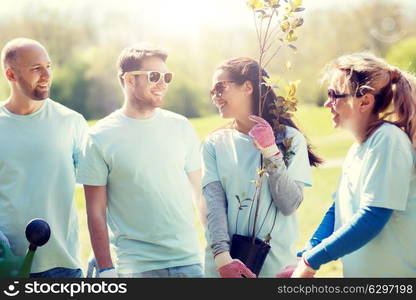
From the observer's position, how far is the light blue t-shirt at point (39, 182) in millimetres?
3637

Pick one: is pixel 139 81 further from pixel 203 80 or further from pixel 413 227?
pixel 203 80

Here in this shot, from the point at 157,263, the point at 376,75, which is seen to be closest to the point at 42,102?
the point at 157,263

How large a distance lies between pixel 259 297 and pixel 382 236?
25.9 inches

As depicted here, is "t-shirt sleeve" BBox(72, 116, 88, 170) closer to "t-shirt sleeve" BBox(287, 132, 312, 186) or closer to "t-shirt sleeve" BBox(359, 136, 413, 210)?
"t-shirt sleeve" BBox(287, 132, 312, 186)

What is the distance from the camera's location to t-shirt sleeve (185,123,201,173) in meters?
3.68

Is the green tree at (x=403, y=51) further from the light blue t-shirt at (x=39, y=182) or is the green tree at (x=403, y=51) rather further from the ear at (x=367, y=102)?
the ear at (x=367, y=102)

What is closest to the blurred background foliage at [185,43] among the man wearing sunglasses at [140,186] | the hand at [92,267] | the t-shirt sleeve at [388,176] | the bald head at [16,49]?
the bald head at [16,49]

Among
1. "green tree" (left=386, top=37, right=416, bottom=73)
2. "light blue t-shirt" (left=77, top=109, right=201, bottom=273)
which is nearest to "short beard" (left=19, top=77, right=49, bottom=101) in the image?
"light blue t-shirt" (left=77, top=109, right=201, bottom=273)

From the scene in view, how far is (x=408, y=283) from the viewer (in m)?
3.15

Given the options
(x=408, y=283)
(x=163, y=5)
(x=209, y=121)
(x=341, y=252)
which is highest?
(x=163, y=5)

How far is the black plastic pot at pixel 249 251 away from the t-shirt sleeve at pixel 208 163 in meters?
0.29

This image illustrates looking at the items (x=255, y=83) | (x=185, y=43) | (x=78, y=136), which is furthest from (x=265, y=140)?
(x=185, y=43)

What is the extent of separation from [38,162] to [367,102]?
165cm

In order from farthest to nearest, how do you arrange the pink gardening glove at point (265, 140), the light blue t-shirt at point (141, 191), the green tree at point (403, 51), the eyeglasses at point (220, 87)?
the green tree at point (403, 51)
the light blue t-shirt at point (141, 191)
the eyeglasses at point (220, 87)
the pink gardening glove at point (265, 140)
